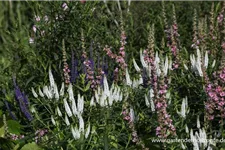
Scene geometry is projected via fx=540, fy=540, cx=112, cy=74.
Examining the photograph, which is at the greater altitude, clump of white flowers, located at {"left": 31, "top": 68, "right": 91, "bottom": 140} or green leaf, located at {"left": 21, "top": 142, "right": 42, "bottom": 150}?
clump of white flowers, located at {"left": 31, "top": 68, "right": 91, "bottom": 140}

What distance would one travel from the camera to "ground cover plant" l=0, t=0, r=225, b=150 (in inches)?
137

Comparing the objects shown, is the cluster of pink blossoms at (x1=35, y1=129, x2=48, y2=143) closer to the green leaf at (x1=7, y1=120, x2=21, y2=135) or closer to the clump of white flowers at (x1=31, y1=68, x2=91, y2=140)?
the clump of white flowers at (x1=31, y1=68, x2=91, y2=140)

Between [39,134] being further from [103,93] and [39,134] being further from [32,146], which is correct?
[103,93]

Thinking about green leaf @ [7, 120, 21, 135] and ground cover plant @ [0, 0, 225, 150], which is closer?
ground cover plant @ [0, 0, 225, 150]

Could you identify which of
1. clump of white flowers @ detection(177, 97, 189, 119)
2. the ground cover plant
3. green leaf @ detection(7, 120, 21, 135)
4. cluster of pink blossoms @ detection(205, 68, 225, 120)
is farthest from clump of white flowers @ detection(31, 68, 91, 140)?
cluster of pink blossoms @ detection(205, 68, 225, 120)

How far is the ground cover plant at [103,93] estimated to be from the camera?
3.49m

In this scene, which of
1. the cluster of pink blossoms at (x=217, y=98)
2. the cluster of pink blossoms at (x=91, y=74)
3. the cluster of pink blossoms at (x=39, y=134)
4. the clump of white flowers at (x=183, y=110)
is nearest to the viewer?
the cluster of pink blossoms at (x=217, y=98)

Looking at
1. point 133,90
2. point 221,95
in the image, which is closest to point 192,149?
point 221,95

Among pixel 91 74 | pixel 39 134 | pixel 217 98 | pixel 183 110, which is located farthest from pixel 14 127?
pixel 217 98

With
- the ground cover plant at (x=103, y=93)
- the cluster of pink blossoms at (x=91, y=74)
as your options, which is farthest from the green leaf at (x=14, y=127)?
the cluster of pink blossoms at (x=91, y=74)

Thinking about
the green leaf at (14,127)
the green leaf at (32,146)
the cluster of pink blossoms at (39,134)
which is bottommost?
the green leaf at (32,146)

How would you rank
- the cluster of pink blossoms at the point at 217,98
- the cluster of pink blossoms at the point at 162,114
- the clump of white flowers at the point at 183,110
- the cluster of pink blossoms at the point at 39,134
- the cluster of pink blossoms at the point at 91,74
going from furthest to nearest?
the cluster of pink blossoms at the point at 91,74, the cluster of pink blossoms at the point at 39,134, the clump of white flowers at the point at 183,110, the cluster of pink blossoms at the point at 217,98, the cluster of pink blossoms at the point at 162,114

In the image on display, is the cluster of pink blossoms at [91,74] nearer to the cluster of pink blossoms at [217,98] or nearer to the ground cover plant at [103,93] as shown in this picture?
the ground cover plant at [103,93]

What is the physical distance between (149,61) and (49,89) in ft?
2.51
